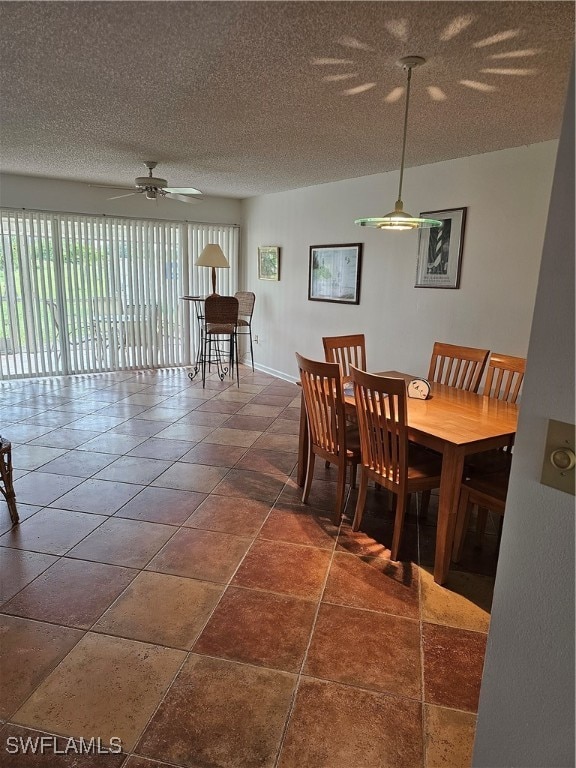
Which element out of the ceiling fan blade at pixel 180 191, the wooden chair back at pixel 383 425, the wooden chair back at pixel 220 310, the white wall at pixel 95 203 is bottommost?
the wooden chair back at pixel 383 425

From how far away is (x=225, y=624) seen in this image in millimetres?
2002

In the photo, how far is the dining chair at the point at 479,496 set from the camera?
2.18 m

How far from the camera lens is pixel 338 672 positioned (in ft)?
5.84

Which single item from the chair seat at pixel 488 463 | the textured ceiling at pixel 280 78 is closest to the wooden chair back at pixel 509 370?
the chair seat at pixel 488 463

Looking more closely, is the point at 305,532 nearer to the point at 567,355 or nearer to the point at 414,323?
the point at 567,355

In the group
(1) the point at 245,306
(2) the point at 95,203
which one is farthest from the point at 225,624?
(2) the point at 95,203

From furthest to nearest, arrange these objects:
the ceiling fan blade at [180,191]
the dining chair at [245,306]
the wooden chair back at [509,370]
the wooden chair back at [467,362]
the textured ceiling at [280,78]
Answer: the dining chair at [245,306], the ceiling fan blade at [180,191], the wooden chair back at [467,362], the wooden chair back at [509,370], the textured ceiling at [280,78]

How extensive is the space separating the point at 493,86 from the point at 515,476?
7.98ft

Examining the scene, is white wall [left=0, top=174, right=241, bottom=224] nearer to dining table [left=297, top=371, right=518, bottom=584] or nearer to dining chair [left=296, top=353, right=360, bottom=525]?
dining chair [left=296, top=353, right=360, bottom=525]

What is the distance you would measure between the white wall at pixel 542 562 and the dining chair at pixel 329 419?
1.73m

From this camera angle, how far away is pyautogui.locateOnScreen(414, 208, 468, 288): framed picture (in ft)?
13.1

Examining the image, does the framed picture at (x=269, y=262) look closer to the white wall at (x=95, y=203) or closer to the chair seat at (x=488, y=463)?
the white wall at (x=95, y=203)

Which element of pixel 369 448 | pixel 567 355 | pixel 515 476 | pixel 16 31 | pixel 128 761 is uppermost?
pixel 16 31

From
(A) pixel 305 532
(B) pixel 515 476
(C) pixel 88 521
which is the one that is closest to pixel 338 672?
(A) pixel 305 532
